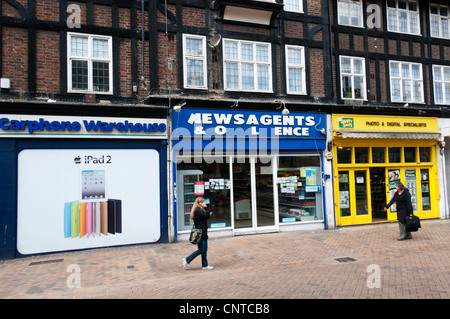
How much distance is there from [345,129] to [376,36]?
4.55m

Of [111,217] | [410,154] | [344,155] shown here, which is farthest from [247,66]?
[410,154]

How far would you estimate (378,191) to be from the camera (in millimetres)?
12969

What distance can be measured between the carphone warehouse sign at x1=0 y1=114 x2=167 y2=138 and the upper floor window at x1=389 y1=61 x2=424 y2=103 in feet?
32.8

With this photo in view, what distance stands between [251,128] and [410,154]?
7498mm

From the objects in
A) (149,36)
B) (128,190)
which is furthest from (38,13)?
(128,190)

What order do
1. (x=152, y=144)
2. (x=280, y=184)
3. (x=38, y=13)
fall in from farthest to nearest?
(x=280, y=184) < (x=152, y=144) < (x=38, y=13)

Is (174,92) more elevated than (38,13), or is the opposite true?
(38,13)

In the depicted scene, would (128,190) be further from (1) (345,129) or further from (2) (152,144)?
(1) (345,129)

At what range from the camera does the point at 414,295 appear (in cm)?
523

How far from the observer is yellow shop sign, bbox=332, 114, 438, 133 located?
1221 centimetres

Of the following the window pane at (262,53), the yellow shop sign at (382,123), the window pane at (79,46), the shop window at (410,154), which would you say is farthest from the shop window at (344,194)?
the window pane at (79,46)

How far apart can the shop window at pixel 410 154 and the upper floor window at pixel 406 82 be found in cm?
210

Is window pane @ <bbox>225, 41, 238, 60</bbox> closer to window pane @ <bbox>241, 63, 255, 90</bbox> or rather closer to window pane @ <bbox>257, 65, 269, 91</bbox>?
window pane @ <bbox>241, 63, 255, 90</bbox>

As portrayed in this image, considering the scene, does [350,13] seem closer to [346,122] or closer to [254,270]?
[346,122]
